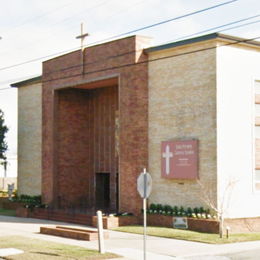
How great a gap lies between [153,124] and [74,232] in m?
8.52

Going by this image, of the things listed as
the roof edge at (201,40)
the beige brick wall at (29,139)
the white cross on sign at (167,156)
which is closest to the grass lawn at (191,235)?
the white cross on sign at (167,156)

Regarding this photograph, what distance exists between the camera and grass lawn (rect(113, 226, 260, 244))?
24.2m

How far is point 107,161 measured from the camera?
38.2m

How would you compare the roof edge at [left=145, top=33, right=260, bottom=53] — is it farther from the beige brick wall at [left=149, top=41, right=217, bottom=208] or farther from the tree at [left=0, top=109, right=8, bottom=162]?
the tree at [left=0, top=109, right=8, bottom=162]

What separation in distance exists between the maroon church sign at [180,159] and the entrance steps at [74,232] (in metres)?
5.93

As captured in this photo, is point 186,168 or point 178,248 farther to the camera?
point 186,168

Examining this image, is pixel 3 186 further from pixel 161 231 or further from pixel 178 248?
pixel 178 248

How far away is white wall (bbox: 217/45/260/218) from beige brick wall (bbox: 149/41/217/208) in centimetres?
37

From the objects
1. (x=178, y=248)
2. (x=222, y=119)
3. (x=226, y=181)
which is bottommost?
(x=178, y=248)

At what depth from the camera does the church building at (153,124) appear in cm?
2848

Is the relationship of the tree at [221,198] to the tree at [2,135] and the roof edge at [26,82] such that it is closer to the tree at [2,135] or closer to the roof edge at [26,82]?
the roof edge at [26,82]

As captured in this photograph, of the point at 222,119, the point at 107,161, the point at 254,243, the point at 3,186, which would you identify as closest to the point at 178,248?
the point at 254,243

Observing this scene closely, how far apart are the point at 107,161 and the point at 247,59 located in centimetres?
1268

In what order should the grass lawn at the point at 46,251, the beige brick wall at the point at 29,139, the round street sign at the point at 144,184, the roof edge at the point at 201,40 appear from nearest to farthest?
the round street sign at the point at 144,184 < the grass lawn at the point at 46,251 < the roof edge at the point at 201,40 < the beige brick wall at the point at 29,139
